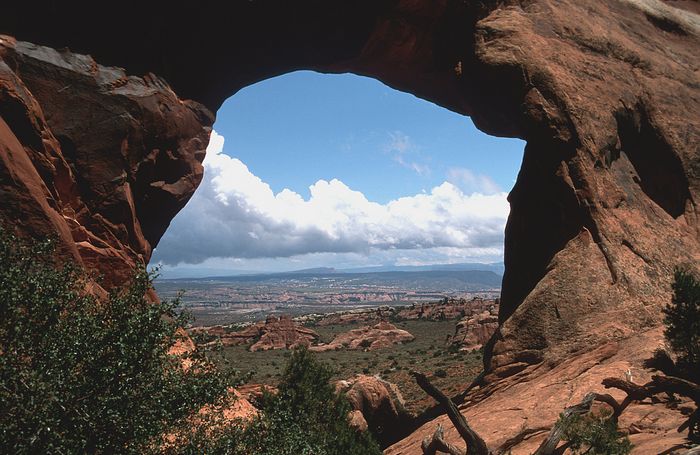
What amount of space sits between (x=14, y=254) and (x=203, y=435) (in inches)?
221

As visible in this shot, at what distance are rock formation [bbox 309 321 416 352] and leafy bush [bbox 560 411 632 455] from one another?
5384 centimetres

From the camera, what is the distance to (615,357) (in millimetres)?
14086

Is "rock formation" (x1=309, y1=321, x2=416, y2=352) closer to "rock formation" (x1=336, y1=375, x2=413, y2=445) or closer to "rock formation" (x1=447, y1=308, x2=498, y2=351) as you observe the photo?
"rock formation" (x1=447, y1=308, x2=498, y2=351)

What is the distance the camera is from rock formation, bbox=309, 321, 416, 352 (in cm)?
6359

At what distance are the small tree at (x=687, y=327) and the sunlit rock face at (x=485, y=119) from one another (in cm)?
180

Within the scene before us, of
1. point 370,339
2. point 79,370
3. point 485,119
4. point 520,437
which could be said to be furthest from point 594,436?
point 370,339

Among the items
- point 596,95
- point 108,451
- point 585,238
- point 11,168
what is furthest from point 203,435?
point 596,95

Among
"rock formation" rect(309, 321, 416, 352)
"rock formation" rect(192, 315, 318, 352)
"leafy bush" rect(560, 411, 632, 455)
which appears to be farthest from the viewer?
"rock formation" rect(192, 315, 318, 352)

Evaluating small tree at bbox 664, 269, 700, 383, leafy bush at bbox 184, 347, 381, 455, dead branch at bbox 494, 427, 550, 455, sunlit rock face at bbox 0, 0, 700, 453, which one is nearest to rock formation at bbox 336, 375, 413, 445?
leafy bush at bbox 184, 347, 381, 455

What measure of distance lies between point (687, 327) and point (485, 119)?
17.4m

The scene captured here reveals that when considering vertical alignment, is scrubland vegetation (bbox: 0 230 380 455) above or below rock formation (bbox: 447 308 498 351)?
above

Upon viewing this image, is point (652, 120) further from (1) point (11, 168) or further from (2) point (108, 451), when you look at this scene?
(1) point (11, 168)

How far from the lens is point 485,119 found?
2678 cm

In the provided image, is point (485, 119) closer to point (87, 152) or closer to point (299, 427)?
point (87, 152)
